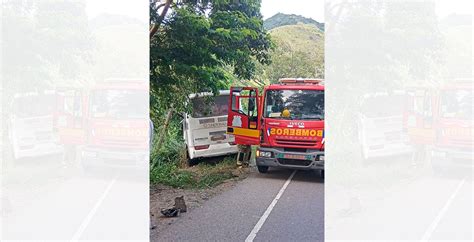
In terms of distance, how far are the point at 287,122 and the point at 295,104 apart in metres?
0.25

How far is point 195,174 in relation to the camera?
7.36 meters

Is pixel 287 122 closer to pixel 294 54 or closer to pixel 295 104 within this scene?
pixel 295 104

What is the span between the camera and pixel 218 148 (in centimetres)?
782

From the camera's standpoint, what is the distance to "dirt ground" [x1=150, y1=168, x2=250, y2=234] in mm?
4732
